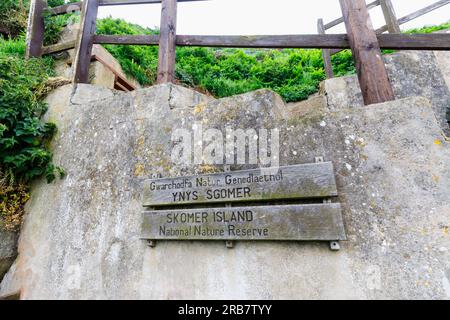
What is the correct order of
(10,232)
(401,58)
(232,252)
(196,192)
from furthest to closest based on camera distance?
1. (401,58)
2. (10,232)
3. (196,192)
4. (232,252)

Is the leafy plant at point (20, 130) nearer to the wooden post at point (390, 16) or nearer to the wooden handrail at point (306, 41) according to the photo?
the wooden handrail at point (306, 41)

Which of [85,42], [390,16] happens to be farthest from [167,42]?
[390,16]

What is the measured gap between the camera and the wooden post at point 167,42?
2.94 meters

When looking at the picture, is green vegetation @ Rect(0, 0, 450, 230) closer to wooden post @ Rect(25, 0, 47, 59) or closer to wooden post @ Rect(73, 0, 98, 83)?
wooden post @ Rect(25, 0, 47, 59)

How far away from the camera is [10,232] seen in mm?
2926

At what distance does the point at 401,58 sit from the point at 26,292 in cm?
546

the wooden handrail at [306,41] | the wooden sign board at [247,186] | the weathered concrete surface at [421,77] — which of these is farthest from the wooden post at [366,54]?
the weathered concrete surface at [421,77]

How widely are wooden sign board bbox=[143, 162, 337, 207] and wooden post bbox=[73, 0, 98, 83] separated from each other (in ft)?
7.15

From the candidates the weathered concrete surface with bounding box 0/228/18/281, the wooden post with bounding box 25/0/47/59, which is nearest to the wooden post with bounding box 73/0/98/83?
the wooden post with bounding box 25/0/47/59

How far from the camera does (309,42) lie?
278cm

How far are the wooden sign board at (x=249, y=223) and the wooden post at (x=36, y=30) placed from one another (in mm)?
3666
